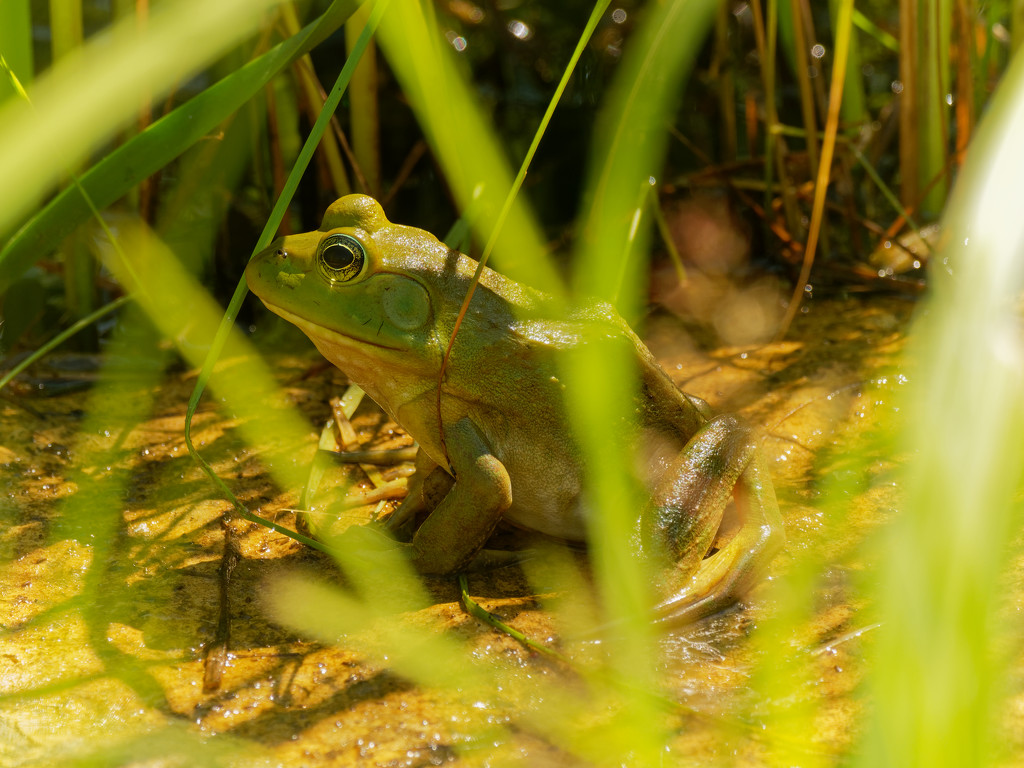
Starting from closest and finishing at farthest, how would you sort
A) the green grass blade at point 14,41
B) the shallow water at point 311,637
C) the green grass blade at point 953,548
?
the green grass blade at point 953,548 → the shallow water at point 311,637 → the green grass blade at point 14,41

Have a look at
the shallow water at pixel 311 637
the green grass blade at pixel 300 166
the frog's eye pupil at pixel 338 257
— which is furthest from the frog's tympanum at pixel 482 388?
the green grass blade at pixel 300 166

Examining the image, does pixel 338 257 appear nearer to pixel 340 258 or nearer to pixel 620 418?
pixel 340 258

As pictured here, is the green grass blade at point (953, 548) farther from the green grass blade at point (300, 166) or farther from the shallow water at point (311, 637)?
the green grass blade at point (300, 166)

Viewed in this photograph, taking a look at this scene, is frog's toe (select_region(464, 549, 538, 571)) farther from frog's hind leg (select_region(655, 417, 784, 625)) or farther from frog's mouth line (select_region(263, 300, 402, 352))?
frog's mouth line (select_region(263, 300, 402, 352))

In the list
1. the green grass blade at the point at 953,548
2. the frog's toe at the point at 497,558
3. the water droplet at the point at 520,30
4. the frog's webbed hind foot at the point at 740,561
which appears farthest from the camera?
the water droplet at the point at 520,30

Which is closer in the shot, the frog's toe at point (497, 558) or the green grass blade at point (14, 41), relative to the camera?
the frog's toe at point (497, 558)

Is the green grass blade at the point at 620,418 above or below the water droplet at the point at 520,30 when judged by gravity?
below

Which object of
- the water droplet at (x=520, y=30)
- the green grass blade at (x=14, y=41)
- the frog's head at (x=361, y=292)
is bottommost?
the frog's head at (x=361, y=292)
